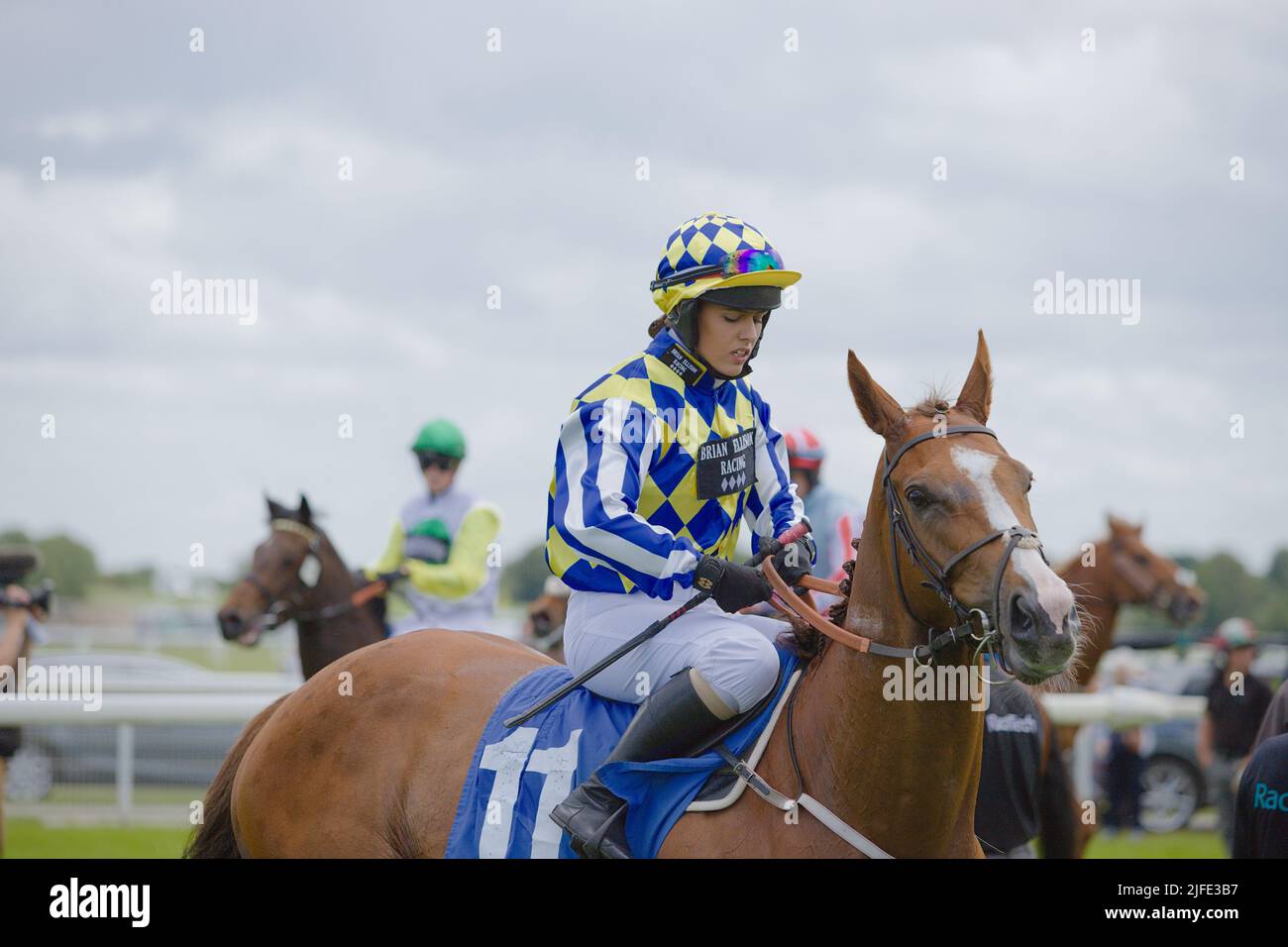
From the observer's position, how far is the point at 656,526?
3.39 meters

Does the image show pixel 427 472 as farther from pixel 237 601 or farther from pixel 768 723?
pixel 768 723

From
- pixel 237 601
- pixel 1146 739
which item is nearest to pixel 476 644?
pixel 237 601

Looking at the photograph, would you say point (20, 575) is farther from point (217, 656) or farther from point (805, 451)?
point (217, 656)

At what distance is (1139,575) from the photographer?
30.2 ft

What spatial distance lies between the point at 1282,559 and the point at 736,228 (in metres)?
28.5

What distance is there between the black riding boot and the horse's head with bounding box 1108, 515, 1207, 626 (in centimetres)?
636

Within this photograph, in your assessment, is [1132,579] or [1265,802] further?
[1132,579]

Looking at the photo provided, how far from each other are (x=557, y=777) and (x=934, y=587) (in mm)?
1113

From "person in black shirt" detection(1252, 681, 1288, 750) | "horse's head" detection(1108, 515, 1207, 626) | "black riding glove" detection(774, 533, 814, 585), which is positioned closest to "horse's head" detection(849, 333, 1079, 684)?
"black riding glove" detection(774, 533, 814, 585)

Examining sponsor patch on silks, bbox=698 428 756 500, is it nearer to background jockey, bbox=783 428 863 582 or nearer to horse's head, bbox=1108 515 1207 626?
background jockey, bbox=783 428 863 582

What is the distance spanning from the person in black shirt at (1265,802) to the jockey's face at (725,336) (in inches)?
64.7

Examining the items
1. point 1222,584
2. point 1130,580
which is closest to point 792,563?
point 1130,580

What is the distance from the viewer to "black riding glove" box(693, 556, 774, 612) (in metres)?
3.34

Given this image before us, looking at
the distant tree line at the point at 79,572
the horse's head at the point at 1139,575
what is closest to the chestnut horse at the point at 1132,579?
the horse's head at the point at 1139,575
